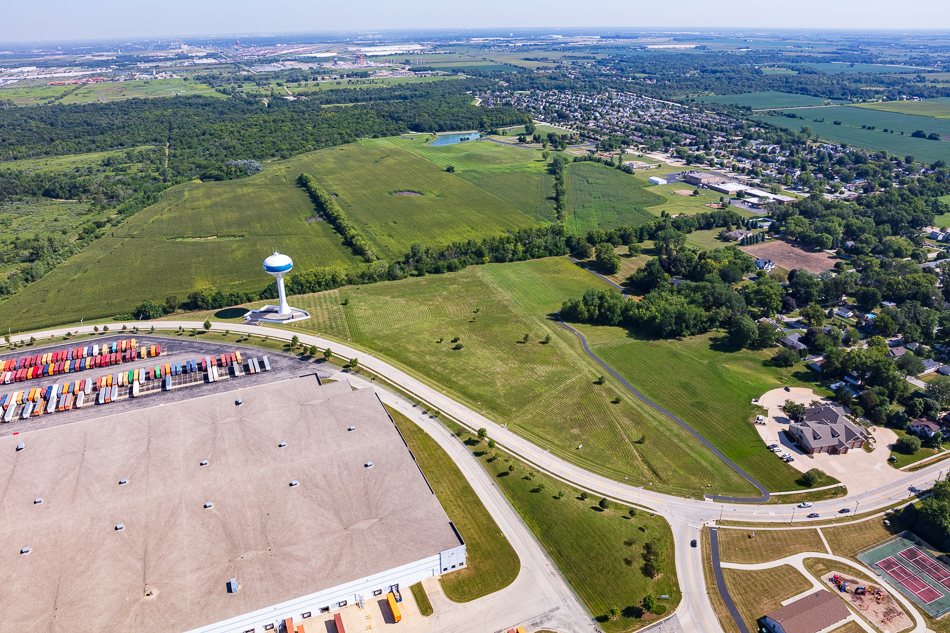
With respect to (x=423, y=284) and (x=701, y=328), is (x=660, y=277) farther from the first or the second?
(x=423, y=284)

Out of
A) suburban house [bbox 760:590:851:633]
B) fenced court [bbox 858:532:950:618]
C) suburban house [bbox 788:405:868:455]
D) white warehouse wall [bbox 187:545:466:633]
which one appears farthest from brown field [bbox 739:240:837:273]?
white warehouse wall [bbox 187:545:466:633]

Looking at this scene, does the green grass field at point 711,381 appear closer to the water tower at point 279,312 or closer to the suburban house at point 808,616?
the suburban house at point 808,616

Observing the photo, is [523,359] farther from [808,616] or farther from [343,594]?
[808,616]

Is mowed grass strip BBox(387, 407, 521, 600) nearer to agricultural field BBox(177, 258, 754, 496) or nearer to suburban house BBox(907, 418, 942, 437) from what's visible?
agricultural field BBox(177, 258, 754, 496)

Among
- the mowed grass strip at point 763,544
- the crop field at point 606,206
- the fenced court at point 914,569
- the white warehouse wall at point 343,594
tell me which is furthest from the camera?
the crop field at point 606,206

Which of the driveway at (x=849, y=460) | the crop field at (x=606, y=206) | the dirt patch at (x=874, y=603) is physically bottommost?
the dirt patch at (x=874, y=603)

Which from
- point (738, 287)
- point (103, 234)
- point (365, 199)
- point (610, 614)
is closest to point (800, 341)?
point (738, 287)

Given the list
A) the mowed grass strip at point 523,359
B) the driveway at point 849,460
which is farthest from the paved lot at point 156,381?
the driveway at point 849,460
